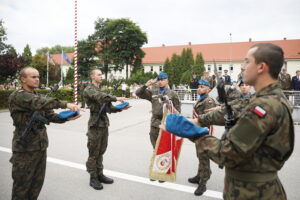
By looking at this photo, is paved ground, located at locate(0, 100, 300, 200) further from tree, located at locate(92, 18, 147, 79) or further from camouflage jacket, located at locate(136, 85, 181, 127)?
tree, located at locate(92, 18, 147, 79)

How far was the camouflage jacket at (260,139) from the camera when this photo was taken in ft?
4.85

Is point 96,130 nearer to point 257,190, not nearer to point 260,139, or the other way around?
point 257,190

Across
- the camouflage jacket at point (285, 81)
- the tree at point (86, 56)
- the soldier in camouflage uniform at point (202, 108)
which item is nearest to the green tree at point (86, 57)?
the tree at point (86, 56)

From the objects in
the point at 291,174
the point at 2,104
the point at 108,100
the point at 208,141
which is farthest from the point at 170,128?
the point at 2,104

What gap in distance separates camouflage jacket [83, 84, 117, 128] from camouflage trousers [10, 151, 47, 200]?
4.61 ft

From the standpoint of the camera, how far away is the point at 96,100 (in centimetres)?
444

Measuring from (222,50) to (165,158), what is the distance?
192ft

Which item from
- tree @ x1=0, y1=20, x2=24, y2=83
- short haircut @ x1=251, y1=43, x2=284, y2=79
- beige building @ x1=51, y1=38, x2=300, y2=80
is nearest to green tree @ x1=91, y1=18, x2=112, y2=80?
beige building @ x1=51, y1=38, x2=300, y2=80

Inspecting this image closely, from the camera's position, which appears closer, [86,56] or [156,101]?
[156,101]

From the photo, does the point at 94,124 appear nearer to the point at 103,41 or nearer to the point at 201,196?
the point at 201,196

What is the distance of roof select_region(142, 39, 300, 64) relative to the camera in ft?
171

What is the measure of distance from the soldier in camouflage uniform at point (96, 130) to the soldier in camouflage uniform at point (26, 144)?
122 cm

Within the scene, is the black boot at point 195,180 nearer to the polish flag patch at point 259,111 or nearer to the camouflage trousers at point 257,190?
the camouflage trousers at point 257,190

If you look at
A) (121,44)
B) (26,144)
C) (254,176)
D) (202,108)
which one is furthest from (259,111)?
(121,44)
